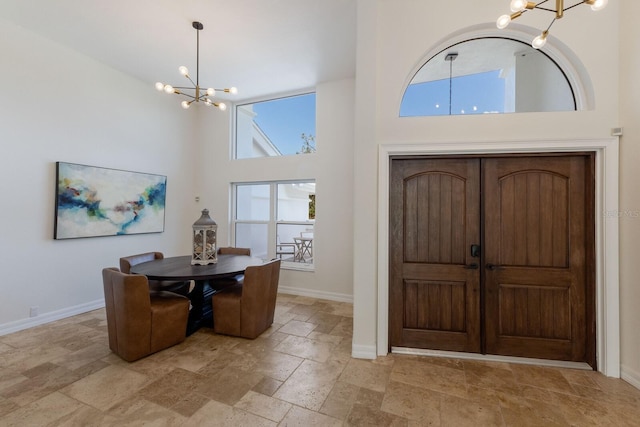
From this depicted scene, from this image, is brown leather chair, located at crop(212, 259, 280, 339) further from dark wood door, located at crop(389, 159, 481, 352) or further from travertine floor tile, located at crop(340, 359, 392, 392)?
dark wood door, located at crop(389, 159, 481, 352)

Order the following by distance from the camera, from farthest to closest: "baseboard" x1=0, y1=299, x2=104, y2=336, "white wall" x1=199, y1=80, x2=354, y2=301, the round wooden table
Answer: "white wall" x1=199, y1=80, x2=354, y2=301 < "baseboard" x1=0, y1=299, x2=104, y2=336 < the round wooden table

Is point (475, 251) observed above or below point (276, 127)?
below

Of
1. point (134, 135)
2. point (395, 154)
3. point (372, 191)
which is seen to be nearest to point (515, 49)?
point (395, 154)

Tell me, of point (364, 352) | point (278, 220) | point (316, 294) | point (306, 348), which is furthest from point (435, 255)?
point (278, 220)

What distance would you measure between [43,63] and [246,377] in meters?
4.63

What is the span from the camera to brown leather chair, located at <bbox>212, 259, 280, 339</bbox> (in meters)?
3.02

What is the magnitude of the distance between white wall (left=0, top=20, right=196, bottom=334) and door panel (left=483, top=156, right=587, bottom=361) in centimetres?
521

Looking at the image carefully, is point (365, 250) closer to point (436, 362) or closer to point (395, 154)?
point (395, 154)

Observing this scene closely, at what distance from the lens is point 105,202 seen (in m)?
4.07

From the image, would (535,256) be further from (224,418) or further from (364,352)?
(224,418)

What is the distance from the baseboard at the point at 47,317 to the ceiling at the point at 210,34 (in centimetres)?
362

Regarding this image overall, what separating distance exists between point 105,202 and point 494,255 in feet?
17.2

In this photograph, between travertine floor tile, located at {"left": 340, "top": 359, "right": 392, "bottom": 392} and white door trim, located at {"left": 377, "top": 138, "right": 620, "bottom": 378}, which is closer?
travertine floor tile, located at {"left": 340, "top": 359, "right": 392, "bottom": 392}

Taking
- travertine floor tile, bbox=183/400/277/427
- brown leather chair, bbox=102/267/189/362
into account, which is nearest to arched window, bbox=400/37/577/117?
travertine floor tile, bbox=183/400/277/427
